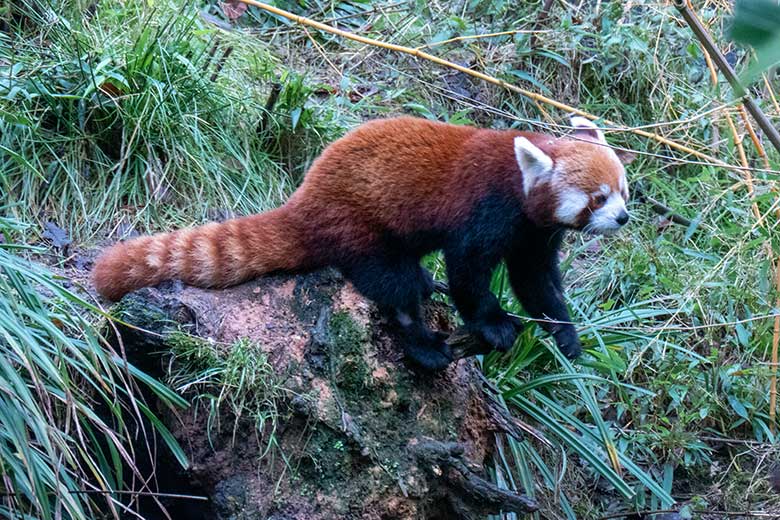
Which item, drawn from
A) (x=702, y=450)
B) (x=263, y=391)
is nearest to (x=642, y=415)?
(x=702, y=450)

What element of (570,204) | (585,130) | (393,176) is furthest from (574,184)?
(393,176)

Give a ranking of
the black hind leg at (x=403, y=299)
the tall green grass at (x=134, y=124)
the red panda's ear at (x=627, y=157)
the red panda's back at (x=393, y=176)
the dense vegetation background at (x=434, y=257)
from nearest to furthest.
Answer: the black hind leg at (x=403, y=299), the red panda's back at (x=393, y=176), the dense vegetation background at (x=434, y=257), the tall green grass at (x=134, y=124), the red panda's ear at (x=627, y=157)

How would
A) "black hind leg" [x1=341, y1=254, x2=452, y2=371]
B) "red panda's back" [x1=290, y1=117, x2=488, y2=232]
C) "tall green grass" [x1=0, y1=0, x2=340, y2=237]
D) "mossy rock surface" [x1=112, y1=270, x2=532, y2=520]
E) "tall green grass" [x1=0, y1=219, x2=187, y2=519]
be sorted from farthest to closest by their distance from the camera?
1. "tall green grass" [x1=0, y1=0, x2=340, y2=237]
2. "red panda's back" [x1=290, y1=117, x2=488, y2=232]
3. "black hind leg" [x1=341, y1=254, x2=452, y2=371]
4. "mossy rock surface" [x1=112, y1=270, x2=532, y2=520]
5. "tall green grass" [x1=0, y1=219, x2=187, y2=519]

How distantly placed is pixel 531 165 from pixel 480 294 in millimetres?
509

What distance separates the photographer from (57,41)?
3910mm

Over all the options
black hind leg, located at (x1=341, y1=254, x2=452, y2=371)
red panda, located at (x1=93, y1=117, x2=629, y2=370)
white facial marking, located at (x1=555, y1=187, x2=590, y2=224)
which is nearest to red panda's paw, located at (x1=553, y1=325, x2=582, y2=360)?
red panda, located at (x1=93, y1=117, x2=629, y2=370)

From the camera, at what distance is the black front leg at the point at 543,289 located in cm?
328

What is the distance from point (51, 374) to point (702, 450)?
2.83m

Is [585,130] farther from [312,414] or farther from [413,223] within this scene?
[312,414]

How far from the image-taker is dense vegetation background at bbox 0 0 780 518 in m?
3.42

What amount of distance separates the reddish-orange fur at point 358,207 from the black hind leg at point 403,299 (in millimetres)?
80

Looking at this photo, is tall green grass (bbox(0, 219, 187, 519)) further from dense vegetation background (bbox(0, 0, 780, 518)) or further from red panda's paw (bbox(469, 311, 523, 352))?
red panda's paw (bbox(469, 311, 523, 352))

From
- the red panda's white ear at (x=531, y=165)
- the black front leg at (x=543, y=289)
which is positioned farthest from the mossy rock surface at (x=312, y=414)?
the red panda's white ear at (x=531, y=165)

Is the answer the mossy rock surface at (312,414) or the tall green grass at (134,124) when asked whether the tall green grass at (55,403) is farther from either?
the tall green grass at (134,124)
